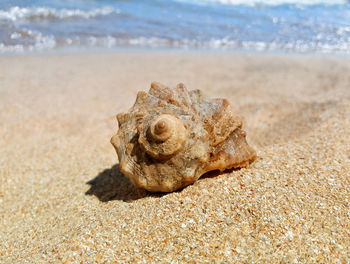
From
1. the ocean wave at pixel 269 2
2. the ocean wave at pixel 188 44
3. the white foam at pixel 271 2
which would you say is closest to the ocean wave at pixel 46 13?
the ocean wave at pixel 188 44

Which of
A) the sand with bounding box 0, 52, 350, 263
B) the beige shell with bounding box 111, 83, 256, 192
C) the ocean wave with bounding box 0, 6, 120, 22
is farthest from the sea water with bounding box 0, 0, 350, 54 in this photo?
the beige shell with bounding box 111, 83, 256, 192

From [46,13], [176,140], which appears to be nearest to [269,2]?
[46,13]

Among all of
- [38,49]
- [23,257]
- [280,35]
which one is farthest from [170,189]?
[280,35]

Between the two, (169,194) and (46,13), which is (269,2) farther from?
(169,194)

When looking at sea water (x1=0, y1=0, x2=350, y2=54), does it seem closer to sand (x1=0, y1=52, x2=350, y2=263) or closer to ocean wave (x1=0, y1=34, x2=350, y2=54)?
ocean wave (x1=0, y1=34, x2=350, y2=54)

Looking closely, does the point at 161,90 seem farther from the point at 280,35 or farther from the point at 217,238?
the point at 280,35
